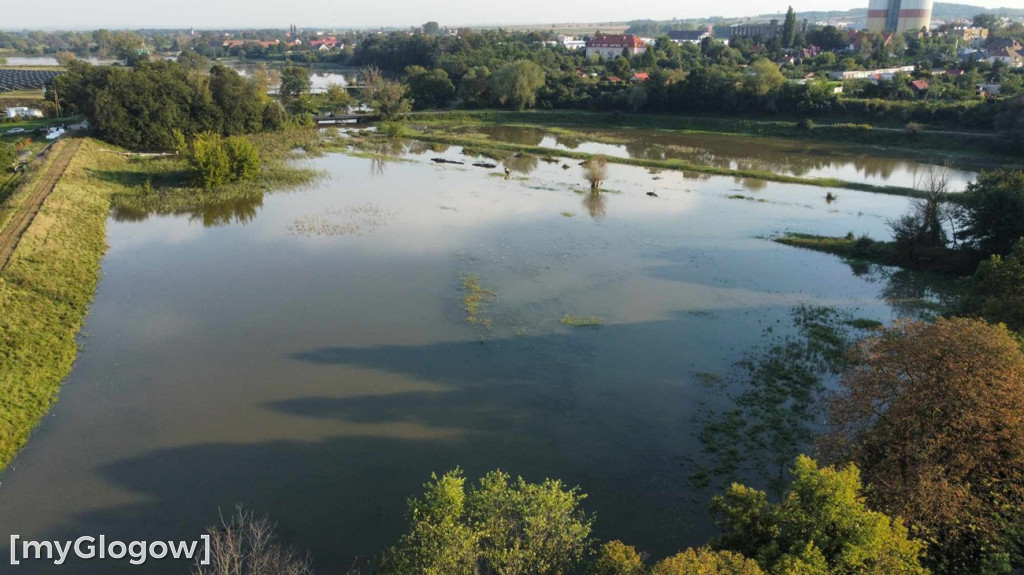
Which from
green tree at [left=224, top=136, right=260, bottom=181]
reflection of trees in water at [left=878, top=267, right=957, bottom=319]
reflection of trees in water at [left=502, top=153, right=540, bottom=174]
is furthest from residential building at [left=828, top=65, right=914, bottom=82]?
green tree at [left=224, top=136, right=260, bottom=181]

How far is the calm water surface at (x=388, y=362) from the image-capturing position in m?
10.4

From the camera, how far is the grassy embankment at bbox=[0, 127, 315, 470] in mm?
12820

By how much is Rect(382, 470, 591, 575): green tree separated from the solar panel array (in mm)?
68997

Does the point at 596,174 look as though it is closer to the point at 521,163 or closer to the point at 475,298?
the point at 521,163

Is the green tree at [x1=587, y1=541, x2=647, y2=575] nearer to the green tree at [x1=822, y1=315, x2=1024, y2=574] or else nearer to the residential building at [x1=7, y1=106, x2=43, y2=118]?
the green tree at [x1=822, y1=315, x2=1024, y2=574]

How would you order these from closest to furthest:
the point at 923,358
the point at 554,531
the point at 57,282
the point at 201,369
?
Answer: the point at 554,531, the point at 923,358, the point at 201,369, the point at 57,282

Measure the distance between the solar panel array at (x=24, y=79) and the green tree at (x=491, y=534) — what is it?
226 ft

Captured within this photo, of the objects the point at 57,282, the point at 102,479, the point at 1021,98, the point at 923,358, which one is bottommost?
the point at 102,479

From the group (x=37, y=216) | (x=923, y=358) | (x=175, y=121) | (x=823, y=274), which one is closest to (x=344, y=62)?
(x=175, y=121)

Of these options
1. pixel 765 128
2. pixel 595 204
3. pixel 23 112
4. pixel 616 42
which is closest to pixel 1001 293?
pixel 595 204

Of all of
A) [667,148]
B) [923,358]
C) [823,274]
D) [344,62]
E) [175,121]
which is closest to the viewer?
[923,358]

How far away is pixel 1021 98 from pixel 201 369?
4324 cm

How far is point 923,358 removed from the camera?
8.87 metres

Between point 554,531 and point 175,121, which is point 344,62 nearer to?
point 175,121
